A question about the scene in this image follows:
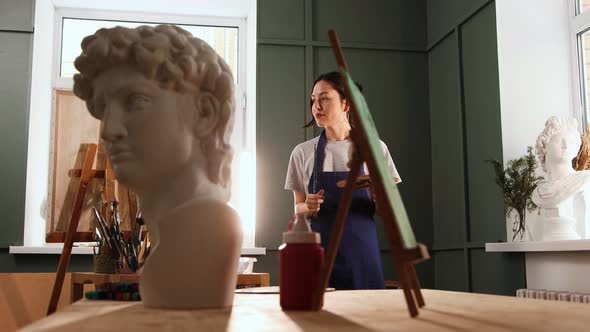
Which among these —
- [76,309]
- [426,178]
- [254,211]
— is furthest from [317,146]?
[76,309]

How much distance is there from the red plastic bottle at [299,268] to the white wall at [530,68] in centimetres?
281

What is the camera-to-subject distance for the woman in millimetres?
2582

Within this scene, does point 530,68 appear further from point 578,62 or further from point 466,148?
point 466,148

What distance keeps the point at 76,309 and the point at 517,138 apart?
3.07 metres

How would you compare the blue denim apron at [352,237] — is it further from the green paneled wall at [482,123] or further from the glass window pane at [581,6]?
the glass window pane at [581,6]

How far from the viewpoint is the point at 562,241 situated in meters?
2.84

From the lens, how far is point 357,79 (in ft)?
15.0

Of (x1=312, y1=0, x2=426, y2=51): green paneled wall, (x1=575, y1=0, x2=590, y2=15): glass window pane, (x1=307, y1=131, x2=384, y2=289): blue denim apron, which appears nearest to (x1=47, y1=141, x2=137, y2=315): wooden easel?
(x1=307, y1=131, x2=384, y2=289): blue denim apron

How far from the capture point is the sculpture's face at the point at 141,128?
0.99 meters

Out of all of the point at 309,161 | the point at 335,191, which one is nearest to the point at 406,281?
the point at 335,191

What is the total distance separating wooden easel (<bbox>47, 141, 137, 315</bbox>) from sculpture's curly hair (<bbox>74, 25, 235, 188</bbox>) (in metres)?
1.24

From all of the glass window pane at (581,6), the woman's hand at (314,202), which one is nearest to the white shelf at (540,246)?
the woman's hand at (314,202)

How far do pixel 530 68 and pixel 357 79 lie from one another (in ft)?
4.52

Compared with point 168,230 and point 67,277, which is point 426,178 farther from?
point 168,230
